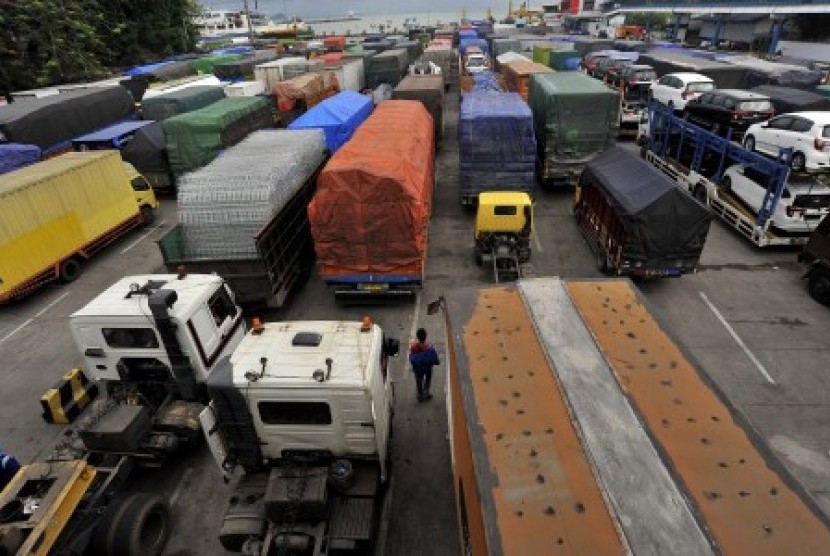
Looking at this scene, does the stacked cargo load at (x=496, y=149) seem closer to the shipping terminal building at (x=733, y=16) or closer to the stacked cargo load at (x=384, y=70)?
the stacked cargo load at (x=384, y=70)

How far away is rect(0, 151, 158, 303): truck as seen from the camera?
1336 cm

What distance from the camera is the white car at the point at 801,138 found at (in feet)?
46.1

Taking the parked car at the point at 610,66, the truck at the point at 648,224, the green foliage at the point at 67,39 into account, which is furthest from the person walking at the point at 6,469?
the green foliage at the point at 67,39

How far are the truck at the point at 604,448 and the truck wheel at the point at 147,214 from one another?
17978 millimetres

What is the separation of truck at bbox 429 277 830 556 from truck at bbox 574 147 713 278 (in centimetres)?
684

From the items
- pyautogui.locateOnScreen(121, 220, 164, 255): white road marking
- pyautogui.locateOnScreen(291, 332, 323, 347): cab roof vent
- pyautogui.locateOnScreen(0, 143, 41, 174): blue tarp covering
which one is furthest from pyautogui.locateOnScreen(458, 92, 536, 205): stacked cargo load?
pyautogui.locateOnScreen(0, 143, 41, 174): blue tarp covering

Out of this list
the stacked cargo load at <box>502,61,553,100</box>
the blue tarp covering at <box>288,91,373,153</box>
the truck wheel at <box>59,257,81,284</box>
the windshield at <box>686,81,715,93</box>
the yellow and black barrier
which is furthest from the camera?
the stacked cargo load at <box>502,61,553,100</box>

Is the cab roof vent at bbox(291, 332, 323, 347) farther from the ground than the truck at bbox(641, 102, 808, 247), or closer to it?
farther from the ground

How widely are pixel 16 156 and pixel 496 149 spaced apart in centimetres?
1926

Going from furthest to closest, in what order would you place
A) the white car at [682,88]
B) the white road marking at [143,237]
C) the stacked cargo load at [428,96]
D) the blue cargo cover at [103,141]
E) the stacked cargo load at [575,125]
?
the stacked cargo load at [428,96]
the white car at [682,88]
the blue cargo cover at [103,141]
the stacked cargo load at [575,125]
the white road marking at [143,237]

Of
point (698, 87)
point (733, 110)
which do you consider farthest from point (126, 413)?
point (698, 87)

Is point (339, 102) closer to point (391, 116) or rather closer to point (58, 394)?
point (391, 116)

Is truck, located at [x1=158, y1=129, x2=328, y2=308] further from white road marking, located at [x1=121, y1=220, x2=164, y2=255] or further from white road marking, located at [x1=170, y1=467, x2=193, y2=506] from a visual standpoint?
white road marking, located at [x1=121, y1=220, x2=164, y2=255]

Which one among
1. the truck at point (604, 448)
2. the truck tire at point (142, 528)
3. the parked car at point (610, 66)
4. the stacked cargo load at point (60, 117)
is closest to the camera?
the truck at point (604, 448)
